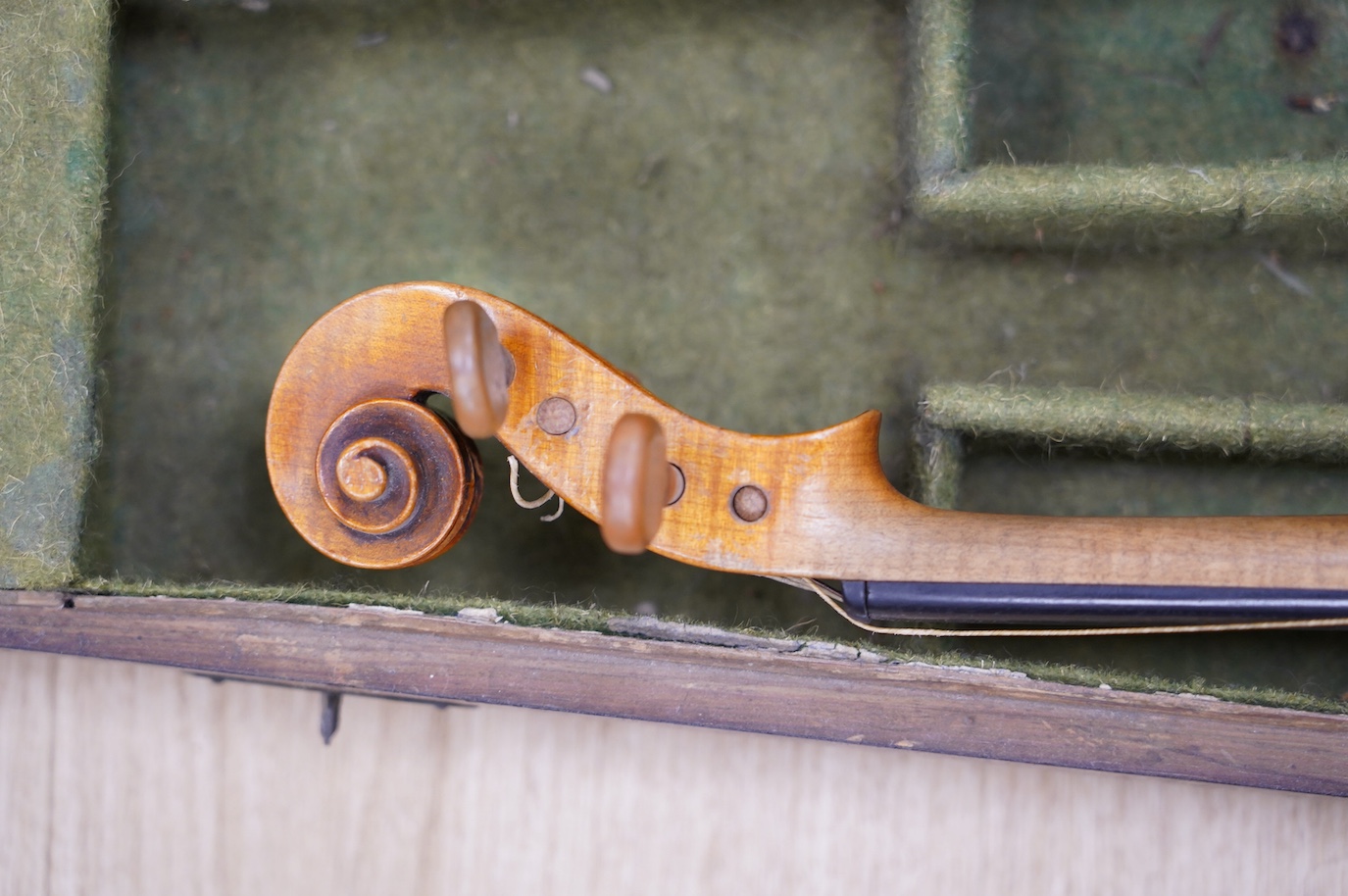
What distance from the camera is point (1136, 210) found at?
1280 mm

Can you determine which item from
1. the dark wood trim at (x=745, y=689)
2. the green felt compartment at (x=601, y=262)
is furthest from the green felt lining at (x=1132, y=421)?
the dark wood trim at (x=745, y=689)

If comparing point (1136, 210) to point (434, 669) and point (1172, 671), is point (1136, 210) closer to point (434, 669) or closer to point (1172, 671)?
point (1172, 671)

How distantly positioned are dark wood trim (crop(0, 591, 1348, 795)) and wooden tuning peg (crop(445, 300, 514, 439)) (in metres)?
0.31

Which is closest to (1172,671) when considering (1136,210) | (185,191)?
(1136,210)

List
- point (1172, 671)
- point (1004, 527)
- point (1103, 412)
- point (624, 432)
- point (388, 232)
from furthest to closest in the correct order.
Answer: point (388, 232), point (1172, 671), point (1103, 412), point (1004, 527), point (624, 432)

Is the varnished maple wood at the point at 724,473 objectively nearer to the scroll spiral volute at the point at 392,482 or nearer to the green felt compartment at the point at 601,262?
the scroll spiral volute at the point at 392,482

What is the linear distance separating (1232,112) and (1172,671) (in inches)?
33.0

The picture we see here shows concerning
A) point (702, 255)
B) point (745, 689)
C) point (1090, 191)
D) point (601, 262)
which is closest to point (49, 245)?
point (601, 262)

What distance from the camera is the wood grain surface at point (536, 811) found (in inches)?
47.5

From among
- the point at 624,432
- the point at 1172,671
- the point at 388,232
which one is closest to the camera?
the point at 624,432

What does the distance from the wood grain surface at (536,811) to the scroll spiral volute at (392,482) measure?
0.30 meters

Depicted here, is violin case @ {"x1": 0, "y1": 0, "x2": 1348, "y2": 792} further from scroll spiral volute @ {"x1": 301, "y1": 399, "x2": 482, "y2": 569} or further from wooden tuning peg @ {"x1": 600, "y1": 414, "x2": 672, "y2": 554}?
wooden tuning peg @ {"x1": 600, "y1": 414, "x2": 672, "y2": 554}

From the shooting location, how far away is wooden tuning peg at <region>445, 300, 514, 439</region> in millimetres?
918

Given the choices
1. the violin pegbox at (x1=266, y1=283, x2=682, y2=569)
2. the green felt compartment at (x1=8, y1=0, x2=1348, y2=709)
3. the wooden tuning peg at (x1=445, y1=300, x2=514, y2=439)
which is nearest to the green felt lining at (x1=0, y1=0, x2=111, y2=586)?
the green felt compartment at (x1=8, y1=0, x2=1348, y2=709)
